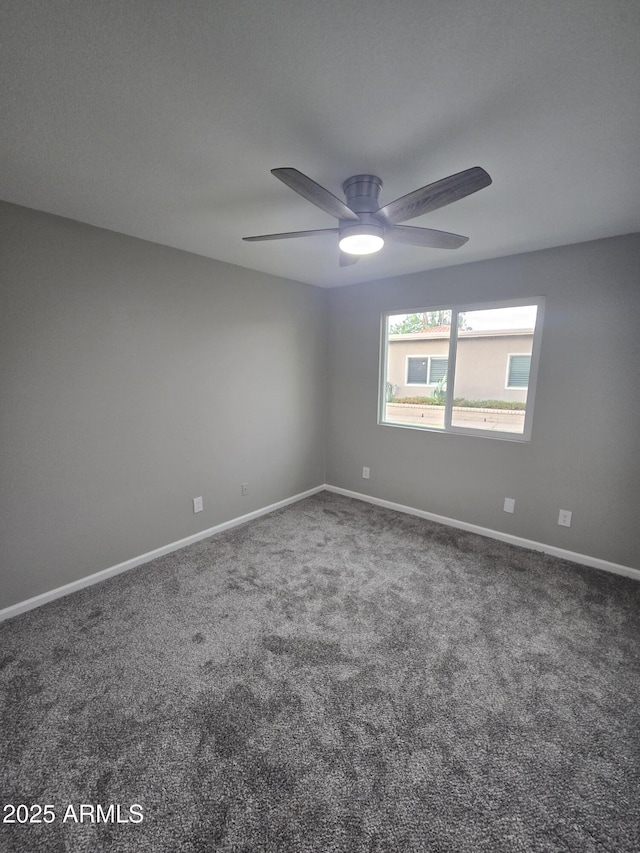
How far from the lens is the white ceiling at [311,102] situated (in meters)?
0.95

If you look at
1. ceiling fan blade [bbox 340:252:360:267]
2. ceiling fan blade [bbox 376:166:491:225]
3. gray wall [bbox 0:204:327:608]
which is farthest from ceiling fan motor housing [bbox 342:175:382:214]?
gray wall [bbox 0:204:327:608]

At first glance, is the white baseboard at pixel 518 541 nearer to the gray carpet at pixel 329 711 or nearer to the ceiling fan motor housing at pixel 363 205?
the gray carpet at pixel 329 711

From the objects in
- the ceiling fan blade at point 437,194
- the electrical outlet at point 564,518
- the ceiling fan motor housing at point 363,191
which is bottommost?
the electrical outlet at point 564,518

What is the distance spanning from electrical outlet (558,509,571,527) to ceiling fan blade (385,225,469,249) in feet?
7.31

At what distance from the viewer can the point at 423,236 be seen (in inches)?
72.6

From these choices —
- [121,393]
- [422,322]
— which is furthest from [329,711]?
[422,322]

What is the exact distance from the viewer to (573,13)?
0.92m

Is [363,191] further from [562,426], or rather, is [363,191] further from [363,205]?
[562,426]

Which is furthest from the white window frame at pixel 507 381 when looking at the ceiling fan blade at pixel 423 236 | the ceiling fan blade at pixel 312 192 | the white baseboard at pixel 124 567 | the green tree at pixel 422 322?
the white baseboard at pixel 124 567

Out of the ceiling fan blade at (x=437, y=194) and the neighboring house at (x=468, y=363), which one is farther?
the neighboring house at (x=468, y=363)

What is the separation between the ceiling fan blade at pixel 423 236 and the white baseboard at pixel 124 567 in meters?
2.70

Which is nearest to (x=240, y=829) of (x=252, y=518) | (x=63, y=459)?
(x=63, y=459)

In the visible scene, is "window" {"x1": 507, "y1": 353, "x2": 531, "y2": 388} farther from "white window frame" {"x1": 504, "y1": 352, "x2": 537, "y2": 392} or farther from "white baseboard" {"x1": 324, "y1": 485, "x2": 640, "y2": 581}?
"white baseboard" {"x1": 324, "y1": 485, "x2": 640, "y2": 581}

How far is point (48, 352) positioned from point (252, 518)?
217 cm
